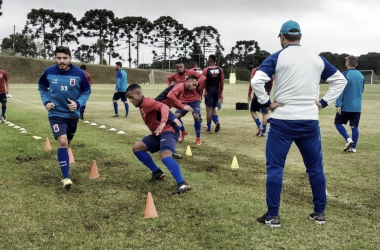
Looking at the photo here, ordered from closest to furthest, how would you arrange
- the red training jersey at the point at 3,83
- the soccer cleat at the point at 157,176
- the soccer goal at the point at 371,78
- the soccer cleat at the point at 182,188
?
the soccer cleat at the point at 182,188 < the soccer cleat at the point at 157,176 < the red training jersey at the point at 3,83 < the soccer goal at the point at 371,78

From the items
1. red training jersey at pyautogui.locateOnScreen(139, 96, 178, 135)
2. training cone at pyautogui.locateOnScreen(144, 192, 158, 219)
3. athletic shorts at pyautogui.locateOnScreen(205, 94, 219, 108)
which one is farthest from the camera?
athletic shorts at pyautogui.locateOnScreen(205, 94, 219, 108)

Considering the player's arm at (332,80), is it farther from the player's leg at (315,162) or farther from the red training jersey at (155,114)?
the red training jersey at (155,114)

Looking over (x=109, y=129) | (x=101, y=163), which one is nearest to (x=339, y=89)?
(x=101, y=163)

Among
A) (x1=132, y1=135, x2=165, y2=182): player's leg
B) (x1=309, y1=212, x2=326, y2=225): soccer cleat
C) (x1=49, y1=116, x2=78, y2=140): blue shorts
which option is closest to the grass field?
(x1=309, y1=212, x2=326, y2=225): soccer cleat

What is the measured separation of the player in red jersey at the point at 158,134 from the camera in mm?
5317

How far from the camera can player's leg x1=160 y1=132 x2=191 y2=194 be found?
5.23m

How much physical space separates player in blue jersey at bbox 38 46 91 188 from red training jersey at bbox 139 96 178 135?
1.07 metres

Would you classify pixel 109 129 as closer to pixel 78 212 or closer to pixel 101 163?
pixel 101 163

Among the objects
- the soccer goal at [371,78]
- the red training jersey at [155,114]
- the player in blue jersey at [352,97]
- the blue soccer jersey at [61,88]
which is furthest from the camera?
the soccer goal at [371,78]

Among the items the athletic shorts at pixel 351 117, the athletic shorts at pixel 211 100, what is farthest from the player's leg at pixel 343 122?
the athletic shorts at pixel 211 100

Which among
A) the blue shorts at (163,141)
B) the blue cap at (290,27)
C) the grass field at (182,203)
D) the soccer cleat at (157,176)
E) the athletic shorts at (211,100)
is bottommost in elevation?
→ the grass field at (182,203)

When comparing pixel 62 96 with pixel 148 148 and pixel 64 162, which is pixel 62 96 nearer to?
pixel 64 162

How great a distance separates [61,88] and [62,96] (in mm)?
124

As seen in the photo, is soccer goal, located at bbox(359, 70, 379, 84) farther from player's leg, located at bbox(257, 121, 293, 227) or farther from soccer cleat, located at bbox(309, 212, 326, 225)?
player's leg, located at bbox(257, 121, 293, 227)
